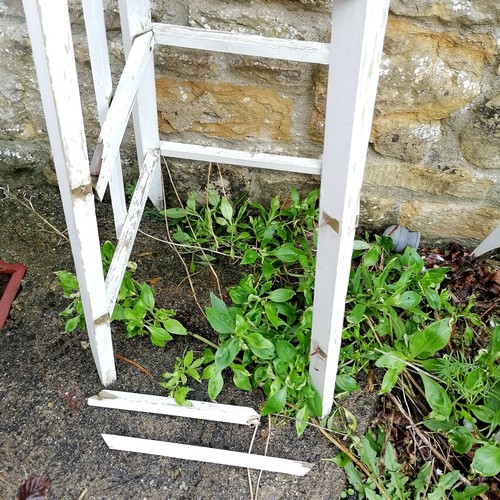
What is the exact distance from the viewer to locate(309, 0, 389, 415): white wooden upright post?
0.84 m

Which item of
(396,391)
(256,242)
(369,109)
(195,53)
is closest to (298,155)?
(256,242)

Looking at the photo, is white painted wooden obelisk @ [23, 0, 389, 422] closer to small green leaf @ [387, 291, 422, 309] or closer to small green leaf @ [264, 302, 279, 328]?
small green leaf @ [264, 302, 279, 328]

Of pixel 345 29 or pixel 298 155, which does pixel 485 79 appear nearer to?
pixel 298 155

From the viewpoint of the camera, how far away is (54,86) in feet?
3.12

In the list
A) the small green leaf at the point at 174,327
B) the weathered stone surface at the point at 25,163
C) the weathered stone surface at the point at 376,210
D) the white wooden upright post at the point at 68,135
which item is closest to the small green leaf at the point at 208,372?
the small green leaf at the point at 174,327

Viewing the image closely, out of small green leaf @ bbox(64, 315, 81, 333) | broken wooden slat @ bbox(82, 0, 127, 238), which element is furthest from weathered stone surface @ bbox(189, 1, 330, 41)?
small green leaf @ bbox(64, 315, 81, 333)

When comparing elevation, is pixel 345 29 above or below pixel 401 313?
above

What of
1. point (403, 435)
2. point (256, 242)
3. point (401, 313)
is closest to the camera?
point (403, 435)

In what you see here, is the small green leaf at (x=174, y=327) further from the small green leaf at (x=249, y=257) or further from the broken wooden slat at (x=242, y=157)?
the broken wooden slat at (x=242, y=157)

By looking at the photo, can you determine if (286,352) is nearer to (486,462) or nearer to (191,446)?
(191,446)

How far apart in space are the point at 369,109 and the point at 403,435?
0.84 m

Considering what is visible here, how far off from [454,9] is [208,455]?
1.10m

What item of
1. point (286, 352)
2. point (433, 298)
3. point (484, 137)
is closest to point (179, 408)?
point (286, 352)

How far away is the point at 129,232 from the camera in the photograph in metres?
1.47
